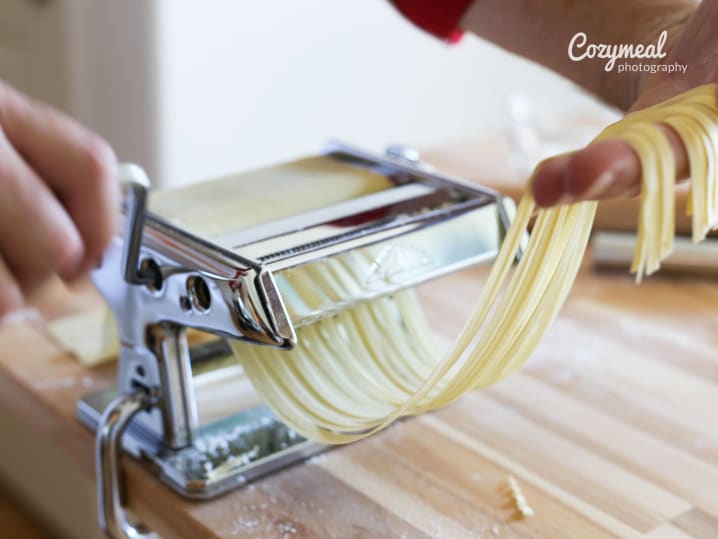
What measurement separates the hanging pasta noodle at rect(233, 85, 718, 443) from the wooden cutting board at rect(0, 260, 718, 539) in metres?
0.05

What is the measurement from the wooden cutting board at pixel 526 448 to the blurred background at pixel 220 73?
62cm

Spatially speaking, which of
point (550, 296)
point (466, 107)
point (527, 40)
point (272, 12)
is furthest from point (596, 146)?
point (466, 107)

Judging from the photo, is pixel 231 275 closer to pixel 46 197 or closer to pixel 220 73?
pixel 46 197

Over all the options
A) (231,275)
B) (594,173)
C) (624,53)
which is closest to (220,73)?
(624,53)

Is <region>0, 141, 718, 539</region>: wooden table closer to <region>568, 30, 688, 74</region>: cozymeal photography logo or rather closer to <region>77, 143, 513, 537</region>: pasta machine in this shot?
<region>77, 143, 513, 537</region>: pasta machine

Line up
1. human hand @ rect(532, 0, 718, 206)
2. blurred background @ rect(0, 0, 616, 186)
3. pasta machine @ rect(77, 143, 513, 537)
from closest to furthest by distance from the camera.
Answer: human hand @ rect(532, 0, 718, 206)
pasta machine @ rect(77, 143, 513, 537)
blurred background @ rect(0, 0, 616, 186)

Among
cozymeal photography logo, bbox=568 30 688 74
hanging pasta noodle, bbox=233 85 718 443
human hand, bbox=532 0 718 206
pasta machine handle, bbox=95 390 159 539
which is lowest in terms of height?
pasta machine handle, bbox=95 390 159 539

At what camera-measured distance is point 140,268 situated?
68 cm

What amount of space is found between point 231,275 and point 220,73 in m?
1.14

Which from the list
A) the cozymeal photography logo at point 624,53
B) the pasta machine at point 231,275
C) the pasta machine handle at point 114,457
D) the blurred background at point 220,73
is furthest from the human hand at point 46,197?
the blurred background at point 220,73

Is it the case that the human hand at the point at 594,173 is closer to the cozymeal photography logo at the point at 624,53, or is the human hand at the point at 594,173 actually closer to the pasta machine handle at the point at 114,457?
the cozymeal photography logo at the point at 624,53

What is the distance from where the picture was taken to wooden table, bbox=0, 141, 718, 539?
657 mm

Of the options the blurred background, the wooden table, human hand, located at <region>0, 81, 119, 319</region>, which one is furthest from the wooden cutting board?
the blurred background

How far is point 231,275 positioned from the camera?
60 cm
